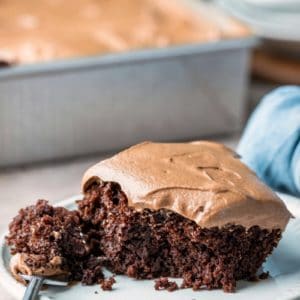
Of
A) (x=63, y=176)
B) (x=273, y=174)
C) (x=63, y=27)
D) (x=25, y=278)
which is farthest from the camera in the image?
(x=63, y=27)

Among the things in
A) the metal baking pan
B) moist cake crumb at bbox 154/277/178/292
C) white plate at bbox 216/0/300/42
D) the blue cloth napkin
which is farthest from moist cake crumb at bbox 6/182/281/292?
white plate at bbox 216/0/300/42

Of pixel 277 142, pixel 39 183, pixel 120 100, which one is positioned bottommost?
pixel 39 183

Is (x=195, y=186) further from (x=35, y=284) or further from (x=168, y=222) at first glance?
(x=35, y=284)

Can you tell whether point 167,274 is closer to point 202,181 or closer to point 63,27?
point 202,181

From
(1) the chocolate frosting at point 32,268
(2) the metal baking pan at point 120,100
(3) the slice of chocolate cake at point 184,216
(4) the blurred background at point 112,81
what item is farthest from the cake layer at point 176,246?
(2) the metal baking pan at point 120,100

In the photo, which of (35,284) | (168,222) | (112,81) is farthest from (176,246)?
Result: (112,81)

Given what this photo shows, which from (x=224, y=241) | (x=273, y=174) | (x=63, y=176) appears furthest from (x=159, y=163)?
(x=63, y=176)

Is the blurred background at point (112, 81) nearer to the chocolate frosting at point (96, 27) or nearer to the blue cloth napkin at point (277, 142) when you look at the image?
the chocolate frosting at point (96, 27)

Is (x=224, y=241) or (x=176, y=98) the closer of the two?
(x=224, y=241)
